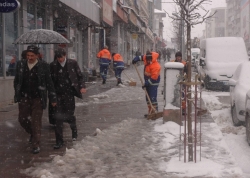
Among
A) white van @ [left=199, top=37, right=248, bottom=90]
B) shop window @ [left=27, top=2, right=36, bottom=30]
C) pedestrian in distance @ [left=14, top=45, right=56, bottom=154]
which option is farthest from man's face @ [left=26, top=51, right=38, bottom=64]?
white van @ [left=199, top=37, right=248, bottom=90]

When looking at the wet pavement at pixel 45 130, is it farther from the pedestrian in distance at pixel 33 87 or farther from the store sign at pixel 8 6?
the store sign at pixel 8 6

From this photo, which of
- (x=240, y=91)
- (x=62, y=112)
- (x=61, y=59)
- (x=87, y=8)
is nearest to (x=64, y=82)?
(x=61, y=59)

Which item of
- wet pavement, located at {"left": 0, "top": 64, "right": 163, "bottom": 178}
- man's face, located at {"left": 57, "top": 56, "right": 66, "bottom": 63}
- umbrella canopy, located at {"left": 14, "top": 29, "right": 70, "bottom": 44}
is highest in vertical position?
umbrella canopy, located at {"left": 14, "top": 29, "right": 70, "bottom": 44}

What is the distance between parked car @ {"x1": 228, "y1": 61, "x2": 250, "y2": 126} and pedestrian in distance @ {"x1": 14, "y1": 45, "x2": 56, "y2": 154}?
4228 millimetres

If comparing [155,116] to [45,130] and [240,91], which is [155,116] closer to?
[240,91]

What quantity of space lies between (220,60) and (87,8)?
672cm

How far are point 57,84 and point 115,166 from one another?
2.10m

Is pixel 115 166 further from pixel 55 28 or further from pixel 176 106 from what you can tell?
pixel 55 28

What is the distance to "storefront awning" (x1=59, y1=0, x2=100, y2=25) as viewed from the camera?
18.4 metres

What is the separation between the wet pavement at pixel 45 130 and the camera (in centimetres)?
668

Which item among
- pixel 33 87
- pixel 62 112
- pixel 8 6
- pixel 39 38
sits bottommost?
pixel 62 112

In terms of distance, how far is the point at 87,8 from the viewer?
2200 centimetres

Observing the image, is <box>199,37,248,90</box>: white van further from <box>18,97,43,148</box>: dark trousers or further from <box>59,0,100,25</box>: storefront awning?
<box>18,97,43,148</box>: dark trousers

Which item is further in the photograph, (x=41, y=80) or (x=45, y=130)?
(x=45, y=130)
